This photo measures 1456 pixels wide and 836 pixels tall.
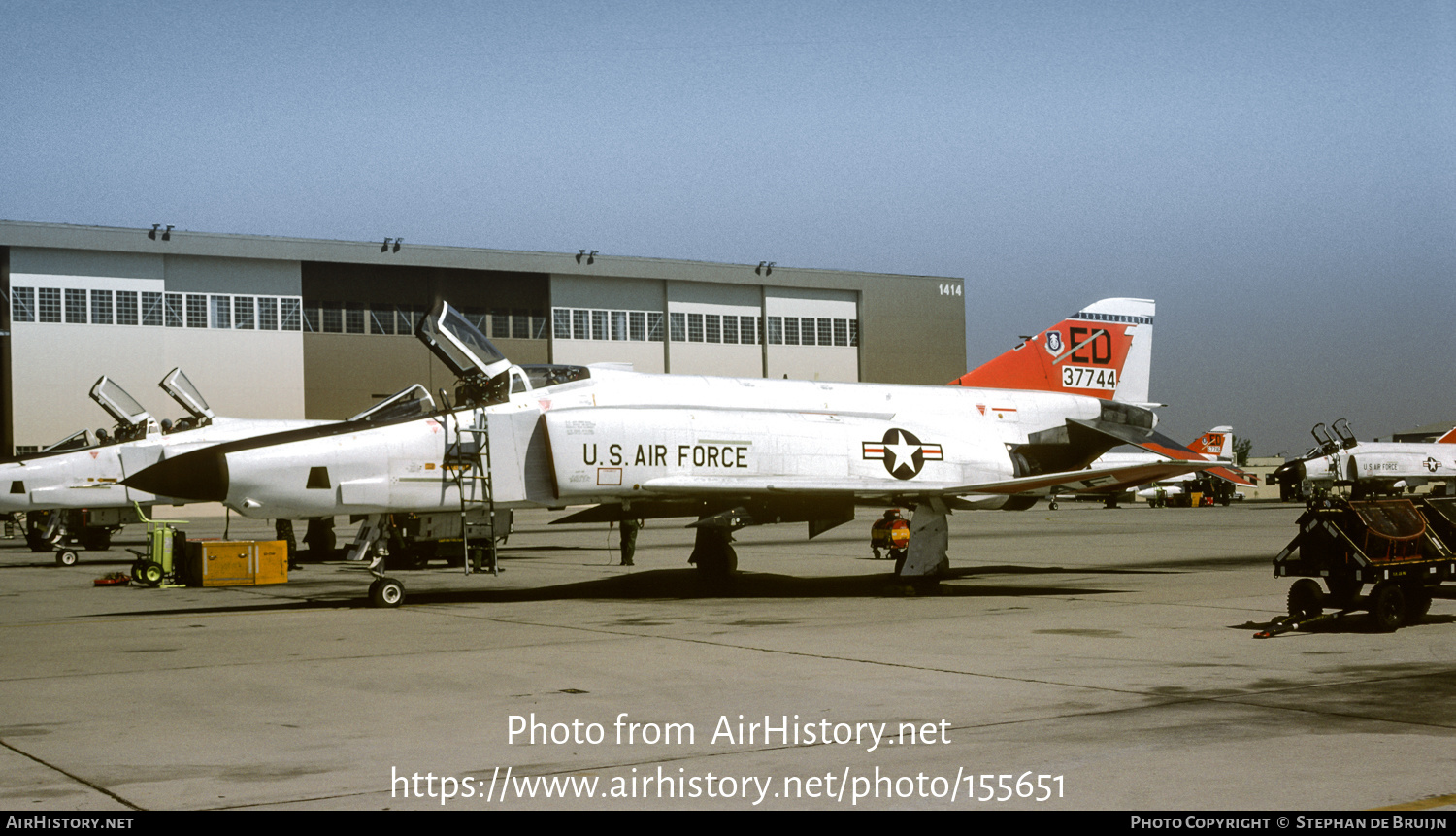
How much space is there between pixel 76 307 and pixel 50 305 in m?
0.97

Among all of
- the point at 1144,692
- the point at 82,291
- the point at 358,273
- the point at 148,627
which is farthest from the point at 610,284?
the point at 1144,692

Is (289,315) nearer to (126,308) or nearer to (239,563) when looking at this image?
(126,308)

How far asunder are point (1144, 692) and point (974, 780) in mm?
2828

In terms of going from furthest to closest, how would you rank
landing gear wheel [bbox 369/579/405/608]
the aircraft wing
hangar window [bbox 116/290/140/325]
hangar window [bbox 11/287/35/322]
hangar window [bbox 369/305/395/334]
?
hangar window [bbox 369/305/395/334] → hangar window [bbox 116/290/140/325] → hangar window [bbox 11/287/35/322] → the aircraft wing → landing gear wheel [bbox 369/579/405/608]

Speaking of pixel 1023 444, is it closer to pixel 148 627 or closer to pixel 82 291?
pixel 148 627

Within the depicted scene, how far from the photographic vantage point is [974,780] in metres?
5.65

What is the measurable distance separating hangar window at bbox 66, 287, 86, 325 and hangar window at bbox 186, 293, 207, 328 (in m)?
4.06

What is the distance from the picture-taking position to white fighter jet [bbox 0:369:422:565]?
2328cm

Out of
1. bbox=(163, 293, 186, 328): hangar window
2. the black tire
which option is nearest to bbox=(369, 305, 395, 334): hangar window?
bbox=(163, 293, 186, 328): hangar window

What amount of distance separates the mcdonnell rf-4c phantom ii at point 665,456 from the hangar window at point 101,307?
43.1 metres

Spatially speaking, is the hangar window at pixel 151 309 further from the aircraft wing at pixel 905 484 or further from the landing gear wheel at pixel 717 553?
the aircraft wing at pixel 905 484

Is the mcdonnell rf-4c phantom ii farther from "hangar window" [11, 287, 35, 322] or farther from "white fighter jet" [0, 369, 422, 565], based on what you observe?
"hangar window" [11, 287, 35, 322]

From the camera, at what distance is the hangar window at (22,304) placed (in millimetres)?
50656
